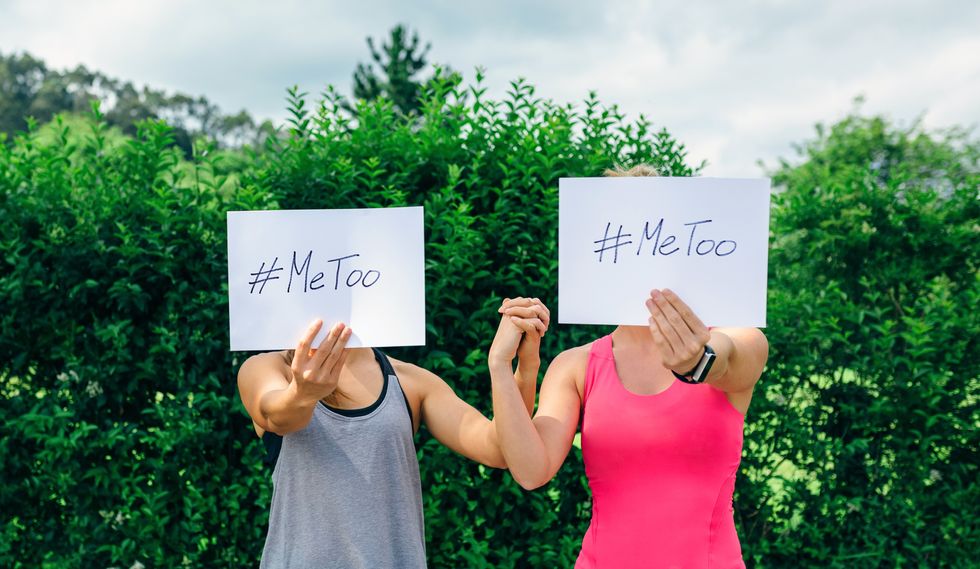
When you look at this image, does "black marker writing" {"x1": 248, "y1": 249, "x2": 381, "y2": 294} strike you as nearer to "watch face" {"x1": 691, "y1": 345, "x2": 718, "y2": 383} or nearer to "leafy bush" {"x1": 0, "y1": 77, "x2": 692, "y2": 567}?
"watch face" {"x1": 691, "y1": 345, "x2": 718, "y2": 383}

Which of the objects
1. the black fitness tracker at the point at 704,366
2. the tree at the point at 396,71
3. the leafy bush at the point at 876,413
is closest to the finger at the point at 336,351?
the black fitness tracker at the point at 704,366

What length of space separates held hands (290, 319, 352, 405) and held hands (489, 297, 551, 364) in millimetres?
381

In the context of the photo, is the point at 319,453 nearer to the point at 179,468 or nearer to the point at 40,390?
the point at 179,468

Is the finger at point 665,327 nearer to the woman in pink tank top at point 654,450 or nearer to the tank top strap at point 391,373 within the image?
the woman in pink tank top at point 654,450

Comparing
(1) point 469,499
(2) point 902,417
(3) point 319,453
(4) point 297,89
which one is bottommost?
(1) point 469,499

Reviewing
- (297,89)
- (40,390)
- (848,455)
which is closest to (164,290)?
(40,390)

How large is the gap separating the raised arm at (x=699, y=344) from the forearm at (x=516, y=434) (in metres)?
0.38

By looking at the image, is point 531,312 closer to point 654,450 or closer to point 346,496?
point 654,450

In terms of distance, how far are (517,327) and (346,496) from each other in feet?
2.00

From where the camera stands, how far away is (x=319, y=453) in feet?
6.29

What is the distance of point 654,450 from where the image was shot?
1857mm

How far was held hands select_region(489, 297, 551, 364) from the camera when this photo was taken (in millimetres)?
1890

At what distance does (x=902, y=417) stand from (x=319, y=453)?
2996mm

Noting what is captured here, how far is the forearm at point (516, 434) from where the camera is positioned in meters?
1.84
